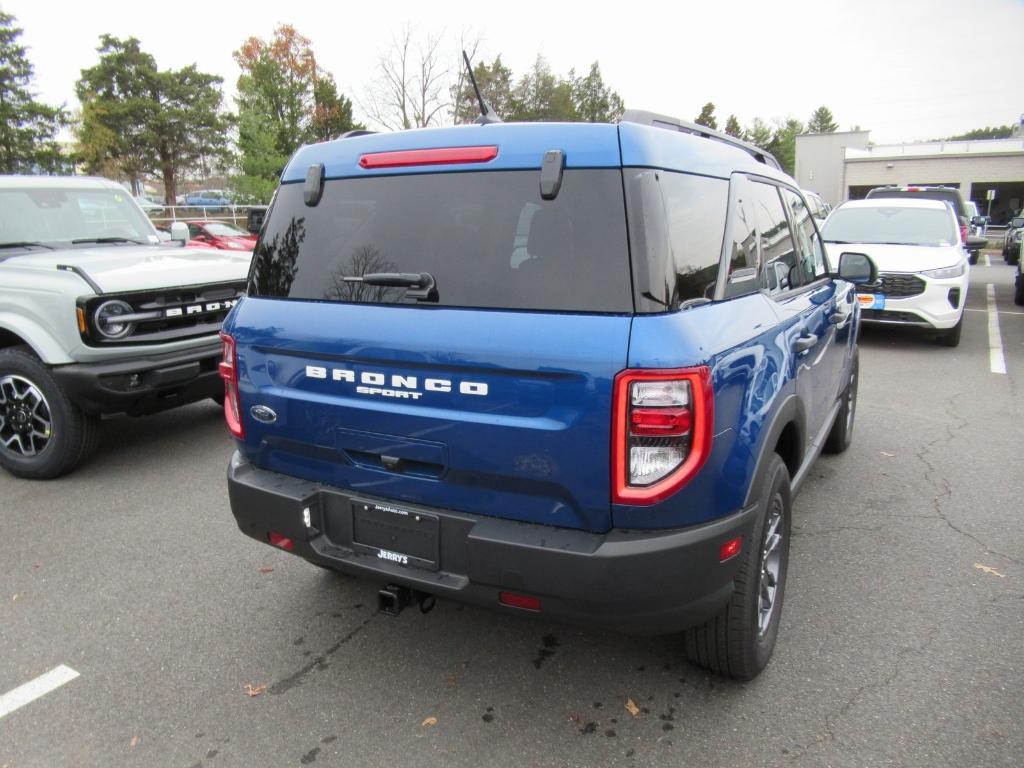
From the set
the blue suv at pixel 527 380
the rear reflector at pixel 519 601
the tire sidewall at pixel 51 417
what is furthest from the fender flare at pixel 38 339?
the rear reflector at pixel 519 601

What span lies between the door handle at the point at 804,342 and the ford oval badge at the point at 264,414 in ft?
6.74

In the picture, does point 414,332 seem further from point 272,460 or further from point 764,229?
point 764,229

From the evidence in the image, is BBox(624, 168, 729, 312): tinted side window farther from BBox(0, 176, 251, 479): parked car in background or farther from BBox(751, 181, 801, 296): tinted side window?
BBox(0, 176, 251, 479): parked car in background

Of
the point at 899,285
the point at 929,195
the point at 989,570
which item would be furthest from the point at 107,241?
the point at 929,195

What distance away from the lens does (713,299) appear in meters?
2.27

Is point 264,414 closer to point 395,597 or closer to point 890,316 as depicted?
point 395,597

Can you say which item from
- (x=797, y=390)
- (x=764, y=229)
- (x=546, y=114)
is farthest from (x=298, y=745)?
(x=546, y=114)

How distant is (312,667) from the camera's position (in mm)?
2777

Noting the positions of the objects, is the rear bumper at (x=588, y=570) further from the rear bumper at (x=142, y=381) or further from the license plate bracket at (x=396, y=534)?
the rear bumper at (x=142, y=381)

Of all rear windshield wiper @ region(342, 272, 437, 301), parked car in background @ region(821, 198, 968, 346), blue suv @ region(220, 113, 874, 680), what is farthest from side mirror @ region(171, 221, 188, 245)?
parked car in background @ region(821, 198, 968, 346)

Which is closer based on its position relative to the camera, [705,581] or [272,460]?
[705,581]

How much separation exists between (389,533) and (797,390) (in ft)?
5.65

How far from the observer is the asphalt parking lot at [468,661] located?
2346 millimetres

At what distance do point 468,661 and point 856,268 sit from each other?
3338mm
